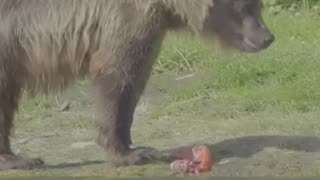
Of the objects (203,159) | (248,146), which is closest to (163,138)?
(248,146)

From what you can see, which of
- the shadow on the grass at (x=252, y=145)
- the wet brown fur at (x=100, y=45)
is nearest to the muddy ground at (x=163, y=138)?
the shadow on the grass at (x=252, y=145)

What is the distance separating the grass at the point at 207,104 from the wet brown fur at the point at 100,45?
0.92 feet

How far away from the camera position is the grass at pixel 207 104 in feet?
28.6

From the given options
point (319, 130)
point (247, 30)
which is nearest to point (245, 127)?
point (319, 130)

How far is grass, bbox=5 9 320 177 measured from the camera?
872 centimetres

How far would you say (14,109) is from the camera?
814cm

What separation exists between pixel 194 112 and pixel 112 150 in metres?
1.99

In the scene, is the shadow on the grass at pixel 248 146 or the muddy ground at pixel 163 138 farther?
the shadow on the grass at pixel 248 146

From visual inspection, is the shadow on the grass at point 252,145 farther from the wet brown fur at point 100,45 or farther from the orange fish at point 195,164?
the wet brown fur at point 100,45

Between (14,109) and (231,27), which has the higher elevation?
(231,27)

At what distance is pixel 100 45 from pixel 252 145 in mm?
1300

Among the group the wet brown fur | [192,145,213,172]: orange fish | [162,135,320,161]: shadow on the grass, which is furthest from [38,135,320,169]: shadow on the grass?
the wet brown fur

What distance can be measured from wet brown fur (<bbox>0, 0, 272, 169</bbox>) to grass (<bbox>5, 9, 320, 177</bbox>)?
28cm

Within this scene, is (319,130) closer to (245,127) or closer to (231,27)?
(245,127)
